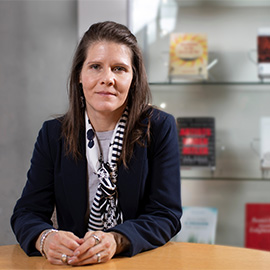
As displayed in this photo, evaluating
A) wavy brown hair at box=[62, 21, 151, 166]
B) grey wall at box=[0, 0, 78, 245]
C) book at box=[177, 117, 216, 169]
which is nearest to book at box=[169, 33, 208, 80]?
book at box=[177, 117, 216, 169]

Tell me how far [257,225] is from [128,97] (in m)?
1.35

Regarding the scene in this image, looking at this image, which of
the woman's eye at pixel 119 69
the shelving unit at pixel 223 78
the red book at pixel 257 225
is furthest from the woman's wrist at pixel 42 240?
the red book at pixel 257 225

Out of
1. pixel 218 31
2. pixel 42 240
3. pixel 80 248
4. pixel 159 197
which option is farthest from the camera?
pixel 218 31

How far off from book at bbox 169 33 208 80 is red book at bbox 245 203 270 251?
0.83 meters

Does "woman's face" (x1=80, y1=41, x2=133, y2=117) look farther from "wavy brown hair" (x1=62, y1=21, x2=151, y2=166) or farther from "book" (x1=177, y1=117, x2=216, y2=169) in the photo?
"book" (x1=177, y1=117, x2=216, y2=169)

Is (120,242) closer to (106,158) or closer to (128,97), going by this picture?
(106,158)

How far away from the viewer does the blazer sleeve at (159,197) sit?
1.36 m

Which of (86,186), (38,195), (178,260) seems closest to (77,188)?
(86,186)

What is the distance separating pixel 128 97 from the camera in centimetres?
173

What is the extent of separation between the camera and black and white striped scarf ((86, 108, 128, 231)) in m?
1.54

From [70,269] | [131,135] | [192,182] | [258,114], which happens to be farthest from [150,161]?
[258,114]

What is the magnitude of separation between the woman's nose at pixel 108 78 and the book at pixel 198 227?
4.25 ft

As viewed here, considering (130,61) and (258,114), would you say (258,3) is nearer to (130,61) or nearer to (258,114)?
(258,114)

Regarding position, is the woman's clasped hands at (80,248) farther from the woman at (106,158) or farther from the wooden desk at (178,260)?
the woman at (106,158)
